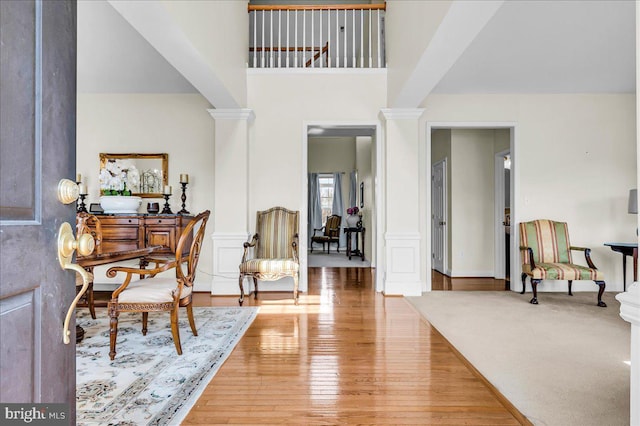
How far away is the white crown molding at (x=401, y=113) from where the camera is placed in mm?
4645

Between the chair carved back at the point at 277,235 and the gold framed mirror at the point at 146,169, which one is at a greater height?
the gold framed mirror at the point at 146,169

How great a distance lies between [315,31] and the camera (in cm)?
711

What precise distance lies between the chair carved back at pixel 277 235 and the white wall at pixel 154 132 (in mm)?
1045

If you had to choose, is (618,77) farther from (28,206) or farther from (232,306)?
(28,206)

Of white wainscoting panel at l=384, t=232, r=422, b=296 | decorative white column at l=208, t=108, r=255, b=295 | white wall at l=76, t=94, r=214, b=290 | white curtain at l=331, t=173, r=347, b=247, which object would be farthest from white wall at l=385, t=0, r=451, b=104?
white curtain at l=331, t=173, r=347, b=247

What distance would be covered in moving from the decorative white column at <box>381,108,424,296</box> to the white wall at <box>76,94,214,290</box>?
8.15ft

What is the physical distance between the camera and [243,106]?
466 centimetres

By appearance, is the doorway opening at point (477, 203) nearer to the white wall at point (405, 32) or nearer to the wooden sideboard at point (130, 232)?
the white wall at point (405, 32)

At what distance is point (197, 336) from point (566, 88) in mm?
5384

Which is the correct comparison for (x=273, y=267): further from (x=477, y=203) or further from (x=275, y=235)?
(x=477, y=203)

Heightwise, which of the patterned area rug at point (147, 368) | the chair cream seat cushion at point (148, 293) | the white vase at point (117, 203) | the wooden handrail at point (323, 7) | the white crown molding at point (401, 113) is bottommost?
the patterned area rug at point (147, 368)

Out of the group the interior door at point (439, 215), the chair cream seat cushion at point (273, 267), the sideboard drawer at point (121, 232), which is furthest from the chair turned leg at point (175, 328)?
the interior door at point (439, 215)

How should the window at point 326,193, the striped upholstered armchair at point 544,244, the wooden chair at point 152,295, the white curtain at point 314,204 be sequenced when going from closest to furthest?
the wooden chair at point 152,295 < the striped upholstered armchair at point 544,244 < the white curtain at point 314,204 < the window at point 326,193

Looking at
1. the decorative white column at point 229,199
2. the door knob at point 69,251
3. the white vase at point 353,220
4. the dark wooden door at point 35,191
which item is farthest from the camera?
the white vase at point 353,220
